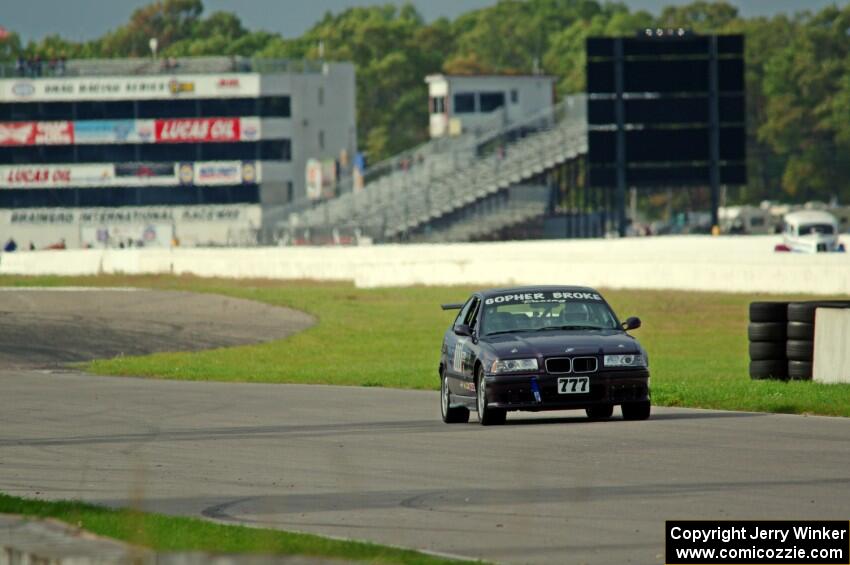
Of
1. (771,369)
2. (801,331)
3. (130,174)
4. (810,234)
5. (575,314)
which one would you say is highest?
(575,314)

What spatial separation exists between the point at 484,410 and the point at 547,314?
1406 mm

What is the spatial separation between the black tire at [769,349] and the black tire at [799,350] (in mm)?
146

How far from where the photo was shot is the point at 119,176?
120m

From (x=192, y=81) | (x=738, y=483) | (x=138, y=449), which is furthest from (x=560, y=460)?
(x=192, y=81)

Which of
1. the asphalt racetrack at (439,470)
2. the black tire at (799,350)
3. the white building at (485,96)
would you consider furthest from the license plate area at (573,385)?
the white building at (485,96)

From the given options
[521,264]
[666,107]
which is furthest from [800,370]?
[666,107]

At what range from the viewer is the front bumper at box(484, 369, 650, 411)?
17.8 metres

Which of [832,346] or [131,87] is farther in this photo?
[131,87]

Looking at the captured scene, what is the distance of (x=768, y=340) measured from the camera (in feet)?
72.8

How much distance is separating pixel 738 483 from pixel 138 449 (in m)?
6.17

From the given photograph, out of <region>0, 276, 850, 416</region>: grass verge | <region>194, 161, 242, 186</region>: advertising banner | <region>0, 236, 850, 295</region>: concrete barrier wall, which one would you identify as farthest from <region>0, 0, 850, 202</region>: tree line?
<region>0, 276, 850, 416</region>: grass verge

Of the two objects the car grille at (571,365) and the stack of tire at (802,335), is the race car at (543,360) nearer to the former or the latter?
the car grille at (571,365)

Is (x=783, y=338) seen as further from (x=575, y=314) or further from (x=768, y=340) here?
(x=575, y=314)

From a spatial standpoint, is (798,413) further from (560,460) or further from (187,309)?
(187,309)
